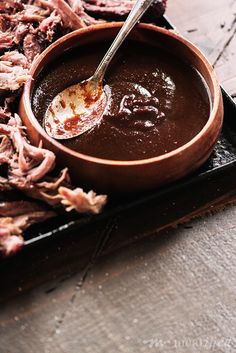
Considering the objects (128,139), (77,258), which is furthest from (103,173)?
(77,258)

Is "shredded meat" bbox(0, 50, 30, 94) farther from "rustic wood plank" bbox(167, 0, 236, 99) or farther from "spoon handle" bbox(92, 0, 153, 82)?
"rustic wood plank" bbox(167, 0, 236, 99)

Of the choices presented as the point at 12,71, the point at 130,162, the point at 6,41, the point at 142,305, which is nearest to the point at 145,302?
the point at 142,305

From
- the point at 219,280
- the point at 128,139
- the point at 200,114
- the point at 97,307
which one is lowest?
the point at 97,307

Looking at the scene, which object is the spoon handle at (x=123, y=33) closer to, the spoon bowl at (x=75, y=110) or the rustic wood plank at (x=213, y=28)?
the spoon bowl at (x=75, y=110)

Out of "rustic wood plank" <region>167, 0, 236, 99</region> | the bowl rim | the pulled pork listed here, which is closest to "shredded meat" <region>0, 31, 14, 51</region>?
the pulled pork

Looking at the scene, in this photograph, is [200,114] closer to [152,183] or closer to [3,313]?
[152,183]

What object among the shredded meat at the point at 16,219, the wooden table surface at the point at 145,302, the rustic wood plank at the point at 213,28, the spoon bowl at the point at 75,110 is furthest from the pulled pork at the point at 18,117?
the rustic wood plank at the point at 213,28

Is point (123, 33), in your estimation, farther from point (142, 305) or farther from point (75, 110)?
point (142, 305)
